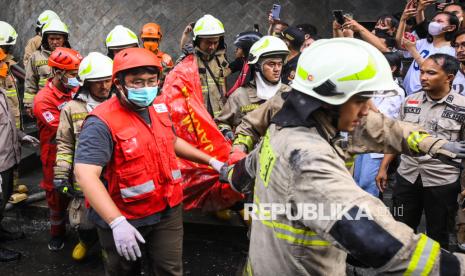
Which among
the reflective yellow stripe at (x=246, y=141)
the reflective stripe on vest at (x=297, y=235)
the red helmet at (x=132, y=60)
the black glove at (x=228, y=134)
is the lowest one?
the black glove at (x=228, y=134)

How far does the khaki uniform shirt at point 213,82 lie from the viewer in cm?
512

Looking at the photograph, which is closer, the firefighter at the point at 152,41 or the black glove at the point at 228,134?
the black glove at the point at 228,134

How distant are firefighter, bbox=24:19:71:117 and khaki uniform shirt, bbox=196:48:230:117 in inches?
81.7

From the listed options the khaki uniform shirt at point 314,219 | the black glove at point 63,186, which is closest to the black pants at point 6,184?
the black glove at point 63,186

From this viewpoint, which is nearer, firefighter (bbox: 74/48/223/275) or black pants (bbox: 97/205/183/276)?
firefighter (bbox: 74/48/223/275)

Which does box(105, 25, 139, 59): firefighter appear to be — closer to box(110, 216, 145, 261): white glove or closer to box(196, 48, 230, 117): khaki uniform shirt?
box(196, 48, 230, 117): khaki uniform shirt

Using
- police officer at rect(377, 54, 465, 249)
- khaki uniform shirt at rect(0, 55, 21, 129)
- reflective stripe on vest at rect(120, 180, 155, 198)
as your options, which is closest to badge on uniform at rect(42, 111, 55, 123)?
khaki uniform shirt at rect(0, 55, 21, 129)

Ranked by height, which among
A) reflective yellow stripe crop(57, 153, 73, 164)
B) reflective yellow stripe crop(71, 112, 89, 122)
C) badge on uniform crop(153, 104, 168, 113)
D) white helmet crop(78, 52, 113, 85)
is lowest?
reflective yellow stripe crop(57, 153, 73, 164)

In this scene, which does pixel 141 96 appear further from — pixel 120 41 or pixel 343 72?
pixel 120 41

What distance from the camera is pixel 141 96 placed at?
2801 millimetres

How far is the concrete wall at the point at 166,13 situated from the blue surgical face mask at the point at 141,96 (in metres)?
5.05

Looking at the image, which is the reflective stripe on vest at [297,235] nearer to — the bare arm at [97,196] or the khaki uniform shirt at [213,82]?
the bare arm at [97,196]

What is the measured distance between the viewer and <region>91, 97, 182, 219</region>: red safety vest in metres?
2.72

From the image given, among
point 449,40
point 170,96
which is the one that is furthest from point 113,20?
point 449,40
